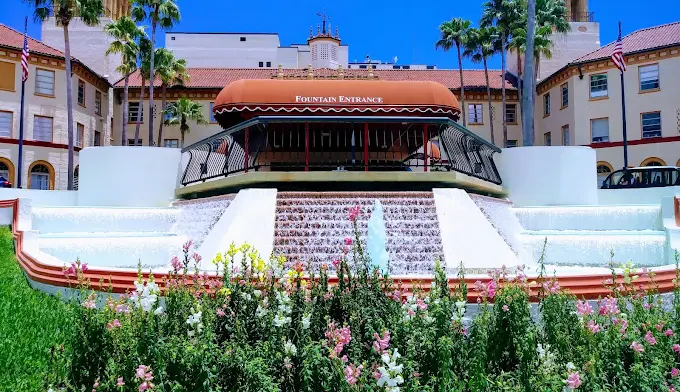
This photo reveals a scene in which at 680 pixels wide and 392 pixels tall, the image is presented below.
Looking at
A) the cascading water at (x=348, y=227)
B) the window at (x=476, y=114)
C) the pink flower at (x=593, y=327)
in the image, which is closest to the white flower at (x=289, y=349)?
the pink flower at (x=593, y=327)

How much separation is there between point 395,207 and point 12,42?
34632mm

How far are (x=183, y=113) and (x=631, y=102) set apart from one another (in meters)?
33.0

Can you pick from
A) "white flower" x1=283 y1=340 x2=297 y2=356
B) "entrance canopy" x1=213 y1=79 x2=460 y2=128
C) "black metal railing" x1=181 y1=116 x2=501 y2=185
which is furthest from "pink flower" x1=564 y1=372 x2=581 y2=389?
"entrance canopy" x1=213 y1=79 x2=460 y2=128

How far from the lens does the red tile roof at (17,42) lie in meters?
36.4

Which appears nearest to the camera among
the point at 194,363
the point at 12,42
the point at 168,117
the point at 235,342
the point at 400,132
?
the point at 194,363

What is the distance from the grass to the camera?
5.12 meters

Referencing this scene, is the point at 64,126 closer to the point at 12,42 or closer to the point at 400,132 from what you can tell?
the point at 12,42

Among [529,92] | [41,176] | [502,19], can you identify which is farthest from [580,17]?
[41,176]

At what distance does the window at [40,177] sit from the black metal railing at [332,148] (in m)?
23.6

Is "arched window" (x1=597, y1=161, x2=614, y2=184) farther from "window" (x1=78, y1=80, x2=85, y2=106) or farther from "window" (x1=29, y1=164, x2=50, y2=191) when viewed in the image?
"window" (x1=29, y1=164, x2=50, y2=191)

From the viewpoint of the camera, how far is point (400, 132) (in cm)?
1917

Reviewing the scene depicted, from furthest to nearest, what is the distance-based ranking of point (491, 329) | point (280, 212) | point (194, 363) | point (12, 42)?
point (12, 42) → point (280, 212) → point (491, 329) → point (194, 363)

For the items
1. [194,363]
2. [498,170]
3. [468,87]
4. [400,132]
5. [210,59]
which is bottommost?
[194,363]

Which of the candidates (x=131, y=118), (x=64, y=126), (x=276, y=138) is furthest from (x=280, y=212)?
(x=131, y=118)
